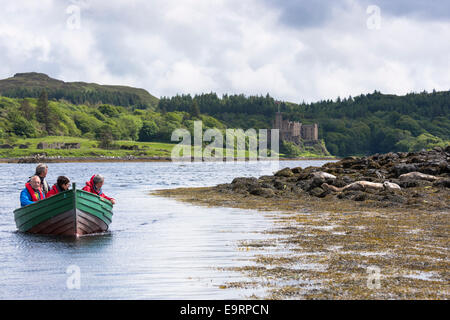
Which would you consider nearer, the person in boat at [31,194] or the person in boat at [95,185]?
the person in boat at [31,194]

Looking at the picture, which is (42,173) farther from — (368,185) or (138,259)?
(368,185)

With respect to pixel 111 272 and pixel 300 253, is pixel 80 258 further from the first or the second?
pixel 300 253

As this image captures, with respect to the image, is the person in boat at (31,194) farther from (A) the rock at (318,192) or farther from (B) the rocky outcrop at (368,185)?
(A) the rock at (318,192)

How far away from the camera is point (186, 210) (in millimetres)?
29953

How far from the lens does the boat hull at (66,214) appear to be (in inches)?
769

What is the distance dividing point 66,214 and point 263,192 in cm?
1932

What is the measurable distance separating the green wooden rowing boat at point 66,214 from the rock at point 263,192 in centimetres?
1705

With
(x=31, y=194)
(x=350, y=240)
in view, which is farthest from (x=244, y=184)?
(x=350, y=240)

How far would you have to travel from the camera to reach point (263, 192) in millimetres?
37031

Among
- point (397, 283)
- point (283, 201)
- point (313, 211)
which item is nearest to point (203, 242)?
point (397, 283)

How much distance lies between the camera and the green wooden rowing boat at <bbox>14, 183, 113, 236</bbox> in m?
19.5

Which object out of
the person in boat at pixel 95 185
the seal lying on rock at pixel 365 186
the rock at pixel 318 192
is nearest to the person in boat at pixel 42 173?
the person in boat at pixel 95 185

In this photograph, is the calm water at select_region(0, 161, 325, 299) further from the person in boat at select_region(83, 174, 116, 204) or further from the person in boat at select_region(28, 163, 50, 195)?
the person in boat at select_region(28, 163, 50, 195)
